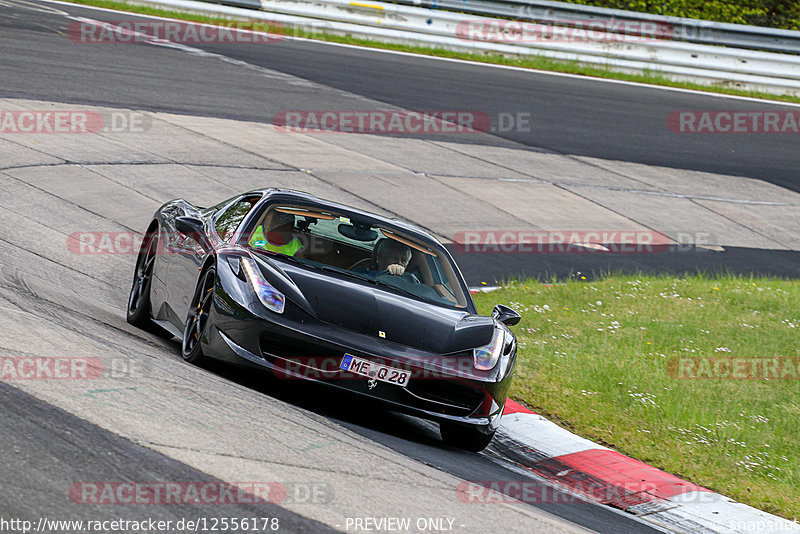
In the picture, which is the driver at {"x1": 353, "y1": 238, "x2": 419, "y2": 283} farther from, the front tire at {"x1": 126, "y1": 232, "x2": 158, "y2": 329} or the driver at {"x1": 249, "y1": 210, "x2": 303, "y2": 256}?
the front tire at {"x1": 126, "y1": 232, "x2": 158, "y2": 329}

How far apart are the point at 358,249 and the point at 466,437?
5.03 feet

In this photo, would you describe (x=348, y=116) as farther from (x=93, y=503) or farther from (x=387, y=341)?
(x=93, y=503)

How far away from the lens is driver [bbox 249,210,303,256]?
7047 mm

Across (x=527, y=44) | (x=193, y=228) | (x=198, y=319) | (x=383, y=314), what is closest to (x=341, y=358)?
(x=383, y=314)

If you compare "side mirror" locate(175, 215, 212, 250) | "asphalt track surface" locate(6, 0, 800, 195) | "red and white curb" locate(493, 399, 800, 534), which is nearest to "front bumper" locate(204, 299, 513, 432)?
"red and white curb" locate(493, 399, 800, 534)

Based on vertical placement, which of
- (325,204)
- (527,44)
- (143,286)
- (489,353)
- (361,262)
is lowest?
(143,286)

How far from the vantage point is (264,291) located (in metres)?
6.29

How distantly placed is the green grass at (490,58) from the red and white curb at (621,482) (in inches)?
676

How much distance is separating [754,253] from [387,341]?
10.2 meters

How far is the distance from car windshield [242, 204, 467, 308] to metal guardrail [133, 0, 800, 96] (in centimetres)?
1650

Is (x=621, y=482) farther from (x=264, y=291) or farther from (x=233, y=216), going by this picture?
(x=233, y=216)

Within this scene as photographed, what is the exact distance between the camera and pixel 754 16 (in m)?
27.1

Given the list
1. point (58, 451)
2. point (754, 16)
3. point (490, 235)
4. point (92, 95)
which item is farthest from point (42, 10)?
point (58, 451)

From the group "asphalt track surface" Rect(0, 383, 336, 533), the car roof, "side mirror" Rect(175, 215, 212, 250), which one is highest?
the car roof
